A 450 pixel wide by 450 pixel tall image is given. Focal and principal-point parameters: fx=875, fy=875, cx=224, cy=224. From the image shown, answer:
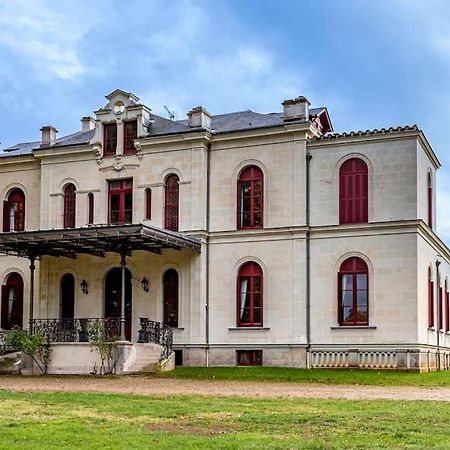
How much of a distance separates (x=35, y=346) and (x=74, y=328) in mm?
1676

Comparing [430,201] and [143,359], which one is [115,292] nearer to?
[143,359]

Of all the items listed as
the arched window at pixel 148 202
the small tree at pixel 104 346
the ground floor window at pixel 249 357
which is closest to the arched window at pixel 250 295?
the ground floor window at pixel 249 357

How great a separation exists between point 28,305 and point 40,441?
79.5 feet

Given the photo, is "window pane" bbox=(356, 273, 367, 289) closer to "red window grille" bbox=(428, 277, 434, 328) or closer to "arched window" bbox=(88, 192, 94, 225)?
"red window grille" bbox=(428, 277, 434, 328)

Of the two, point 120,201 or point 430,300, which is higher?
point 120,201

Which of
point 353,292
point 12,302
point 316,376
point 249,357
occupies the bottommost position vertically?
point 316,376

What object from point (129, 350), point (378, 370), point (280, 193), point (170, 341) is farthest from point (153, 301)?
point (378, 370)

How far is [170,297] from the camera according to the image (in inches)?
1294

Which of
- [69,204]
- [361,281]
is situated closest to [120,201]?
[69,204]

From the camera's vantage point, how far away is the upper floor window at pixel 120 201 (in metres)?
34.0

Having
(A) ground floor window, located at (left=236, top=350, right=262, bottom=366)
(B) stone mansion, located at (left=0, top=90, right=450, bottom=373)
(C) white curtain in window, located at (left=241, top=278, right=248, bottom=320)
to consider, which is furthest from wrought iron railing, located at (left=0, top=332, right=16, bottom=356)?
(C) white curtain in window, located at (left=241, top=278, right=248, bottom=320)

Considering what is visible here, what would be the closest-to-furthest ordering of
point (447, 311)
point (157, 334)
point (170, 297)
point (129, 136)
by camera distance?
point (157, 334) < point (170, 297) < point (129, 136) < point (447, 311)

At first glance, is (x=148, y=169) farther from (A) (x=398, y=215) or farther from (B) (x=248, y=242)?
(A) (x=398, y=215)

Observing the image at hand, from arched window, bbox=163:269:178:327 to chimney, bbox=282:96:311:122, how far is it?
716 cm
